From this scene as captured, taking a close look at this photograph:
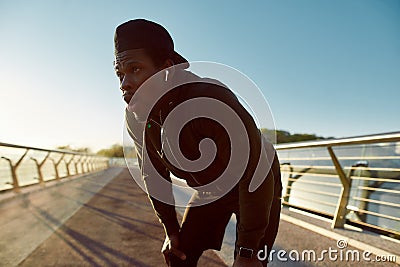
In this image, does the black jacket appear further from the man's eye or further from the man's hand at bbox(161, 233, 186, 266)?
the man's hand at bbox(161, 233, 186, 266)

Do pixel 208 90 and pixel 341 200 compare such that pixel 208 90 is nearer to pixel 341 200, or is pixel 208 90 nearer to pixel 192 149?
pixel 192 149

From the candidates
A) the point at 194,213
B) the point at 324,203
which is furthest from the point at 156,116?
the point at 324,203

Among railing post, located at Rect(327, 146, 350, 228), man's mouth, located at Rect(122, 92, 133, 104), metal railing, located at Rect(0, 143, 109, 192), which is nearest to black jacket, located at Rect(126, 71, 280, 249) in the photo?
man's mouth, located at Rect(122, 92, 133, 104)

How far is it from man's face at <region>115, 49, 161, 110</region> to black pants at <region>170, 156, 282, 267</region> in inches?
29.2

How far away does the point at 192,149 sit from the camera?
4.15 ft

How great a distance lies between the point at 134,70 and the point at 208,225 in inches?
39.1

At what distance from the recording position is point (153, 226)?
3980 millimetres

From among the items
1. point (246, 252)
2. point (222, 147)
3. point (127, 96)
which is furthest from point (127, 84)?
point (246, 252)

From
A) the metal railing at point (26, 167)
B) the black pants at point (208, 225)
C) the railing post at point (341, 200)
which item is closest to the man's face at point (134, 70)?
the black pants at point (208, 225)

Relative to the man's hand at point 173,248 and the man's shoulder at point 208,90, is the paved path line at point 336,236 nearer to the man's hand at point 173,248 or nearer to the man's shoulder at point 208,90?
the man's hand at point 173,248

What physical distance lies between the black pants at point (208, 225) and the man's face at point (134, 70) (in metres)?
0.74

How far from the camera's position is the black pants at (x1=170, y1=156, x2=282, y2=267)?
1.53 meters

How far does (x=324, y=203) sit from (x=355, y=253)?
1.64 m

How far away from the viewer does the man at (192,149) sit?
1.08 metres
